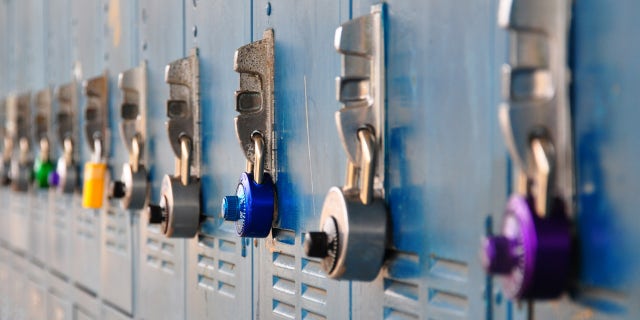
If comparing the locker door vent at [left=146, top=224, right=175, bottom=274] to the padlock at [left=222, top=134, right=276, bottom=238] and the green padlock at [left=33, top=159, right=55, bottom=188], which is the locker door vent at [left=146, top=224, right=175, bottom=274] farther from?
the green padlock at [left=33, top=159, right=55, bottom=188]

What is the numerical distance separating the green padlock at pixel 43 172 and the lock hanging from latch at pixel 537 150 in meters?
2.91

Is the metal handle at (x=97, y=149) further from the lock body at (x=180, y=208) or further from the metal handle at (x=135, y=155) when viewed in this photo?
the lock body at (x=180, y=208)

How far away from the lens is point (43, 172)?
3662 millimetres

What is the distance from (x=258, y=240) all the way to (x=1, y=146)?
3.49m

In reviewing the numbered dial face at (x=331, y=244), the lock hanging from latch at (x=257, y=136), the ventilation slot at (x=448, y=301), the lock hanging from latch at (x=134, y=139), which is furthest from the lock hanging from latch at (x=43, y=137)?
the ventilation slot at (x=448, y=301)

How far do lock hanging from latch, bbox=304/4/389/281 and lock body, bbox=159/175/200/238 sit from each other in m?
0.79

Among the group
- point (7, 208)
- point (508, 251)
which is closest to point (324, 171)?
point (508, 251)

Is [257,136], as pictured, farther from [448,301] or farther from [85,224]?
[85,224]

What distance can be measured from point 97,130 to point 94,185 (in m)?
0.24

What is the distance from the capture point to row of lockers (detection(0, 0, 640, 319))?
944 millimetres

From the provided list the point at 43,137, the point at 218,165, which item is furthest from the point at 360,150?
the point at 43,137

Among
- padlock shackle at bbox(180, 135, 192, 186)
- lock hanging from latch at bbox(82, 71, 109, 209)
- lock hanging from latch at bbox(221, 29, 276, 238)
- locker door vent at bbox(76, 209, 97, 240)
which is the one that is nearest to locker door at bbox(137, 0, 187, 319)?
padlock shackle at bbox(180, 135, 192, 186)

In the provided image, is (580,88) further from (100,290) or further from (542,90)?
(100,290)

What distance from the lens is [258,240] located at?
1843 millimetres
